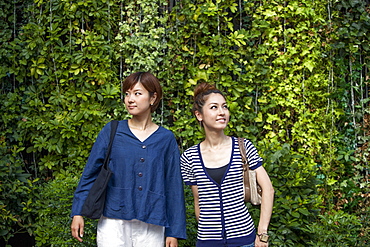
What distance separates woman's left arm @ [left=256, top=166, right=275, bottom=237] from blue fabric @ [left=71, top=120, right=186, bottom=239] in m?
0.46

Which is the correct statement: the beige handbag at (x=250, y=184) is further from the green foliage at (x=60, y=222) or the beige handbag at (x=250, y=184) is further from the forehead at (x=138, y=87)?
the green foliage at (x=60, y=222)

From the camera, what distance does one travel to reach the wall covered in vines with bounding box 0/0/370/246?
4.33 metres

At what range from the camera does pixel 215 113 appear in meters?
2.33

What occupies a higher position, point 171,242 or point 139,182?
point 139,182

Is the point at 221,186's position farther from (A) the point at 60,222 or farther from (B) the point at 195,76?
(B) the point at 195,76

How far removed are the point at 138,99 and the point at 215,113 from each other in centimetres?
45

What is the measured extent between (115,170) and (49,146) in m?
2.19

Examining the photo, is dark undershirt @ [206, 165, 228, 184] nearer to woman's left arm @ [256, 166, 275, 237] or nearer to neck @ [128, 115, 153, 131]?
woman's left arm @ [256, 166, 275, 237]

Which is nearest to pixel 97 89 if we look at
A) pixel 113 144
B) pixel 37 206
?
pixel 37 206

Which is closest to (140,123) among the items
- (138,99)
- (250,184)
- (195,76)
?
(138,99)

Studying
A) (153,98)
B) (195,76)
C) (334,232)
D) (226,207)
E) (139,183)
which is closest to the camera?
(226,207)

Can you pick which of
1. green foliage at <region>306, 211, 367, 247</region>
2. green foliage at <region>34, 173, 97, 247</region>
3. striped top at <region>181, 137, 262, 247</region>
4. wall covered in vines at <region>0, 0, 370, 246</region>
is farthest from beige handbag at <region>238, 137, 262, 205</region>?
wall covered in vines at <region>0, 0, 370, 246</region>

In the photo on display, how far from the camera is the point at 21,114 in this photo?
446cm

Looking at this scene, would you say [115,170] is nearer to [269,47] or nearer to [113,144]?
[113,144]
